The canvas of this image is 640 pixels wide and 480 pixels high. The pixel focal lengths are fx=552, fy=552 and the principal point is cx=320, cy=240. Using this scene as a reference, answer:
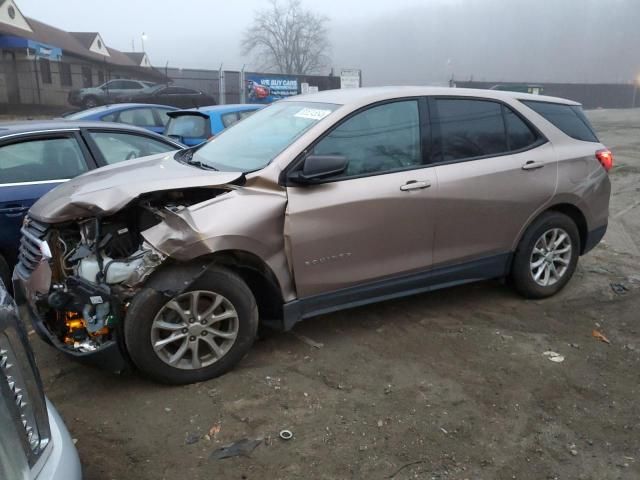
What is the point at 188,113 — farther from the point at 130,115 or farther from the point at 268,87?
the point at 268,87

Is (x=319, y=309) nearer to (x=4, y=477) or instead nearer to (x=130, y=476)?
(x=130, y=476)

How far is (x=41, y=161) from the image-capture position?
4.61 meters

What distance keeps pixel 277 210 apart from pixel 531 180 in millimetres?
2173

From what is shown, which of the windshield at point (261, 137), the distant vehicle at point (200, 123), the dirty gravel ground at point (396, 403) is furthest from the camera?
the distant vehicle at point (200, 123)

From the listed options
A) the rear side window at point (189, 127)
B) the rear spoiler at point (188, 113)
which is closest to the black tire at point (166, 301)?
the rear spoiler at point (188, 113)

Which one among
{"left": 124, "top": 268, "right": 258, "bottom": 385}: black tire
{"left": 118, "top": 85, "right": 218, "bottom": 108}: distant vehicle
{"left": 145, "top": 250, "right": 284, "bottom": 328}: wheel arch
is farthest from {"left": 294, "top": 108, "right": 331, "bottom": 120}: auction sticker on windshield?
{"left": 118, "top": 85, "right": 218, "bottom": 108}: distant vehicle

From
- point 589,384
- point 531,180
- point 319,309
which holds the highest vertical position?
point 531,180

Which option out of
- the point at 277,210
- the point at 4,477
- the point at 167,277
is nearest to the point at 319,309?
the point at 277,210

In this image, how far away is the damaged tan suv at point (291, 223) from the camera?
10.5 ft

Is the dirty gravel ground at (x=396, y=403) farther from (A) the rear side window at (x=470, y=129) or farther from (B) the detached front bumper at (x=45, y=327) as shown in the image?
(A) the rear side window at (x=470, y=129)

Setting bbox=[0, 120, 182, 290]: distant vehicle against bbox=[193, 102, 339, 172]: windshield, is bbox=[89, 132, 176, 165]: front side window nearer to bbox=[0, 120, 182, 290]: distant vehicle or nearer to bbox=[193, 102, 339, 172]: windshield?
bbox=[0, 120, 182, 290]: distant vehicle

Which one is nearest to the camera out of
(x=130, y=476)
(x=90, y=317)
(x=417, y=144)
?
(x=130, y=476)

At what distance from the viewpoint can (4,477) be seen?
144 cm

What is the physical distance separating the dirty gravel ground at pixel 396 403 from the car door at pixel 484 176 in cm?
65
